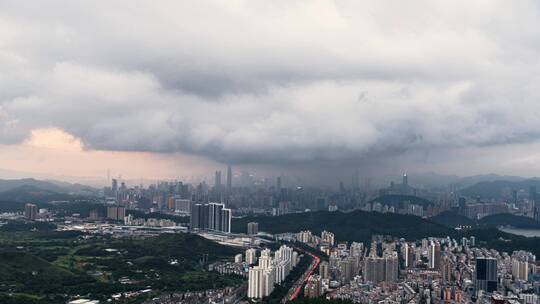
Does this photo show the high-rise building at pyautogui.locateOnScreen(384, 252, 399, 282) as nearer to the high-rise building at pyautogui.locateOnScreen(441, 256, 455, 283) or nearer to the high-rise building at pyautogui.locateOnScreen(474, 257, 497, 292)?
the high-rise building at pyautogui.locateOnScreen(441, 256, 455, 283)

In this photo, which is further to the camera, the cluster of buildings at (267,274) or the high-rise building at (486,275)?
the high-rise building at (486,275)

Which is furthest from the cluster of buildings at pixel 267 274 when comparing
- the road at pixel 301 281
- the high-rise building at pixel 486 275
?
the high-rise building at pixel 486 275

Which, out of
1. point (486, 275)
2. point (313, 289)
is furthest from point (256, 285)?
point (486, 275)

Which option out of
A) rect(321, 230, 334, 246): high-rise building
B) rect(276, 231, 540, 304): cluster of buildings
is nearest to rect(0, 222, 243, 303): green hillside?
rect(276, 231, 540, 304): cluster of buildings

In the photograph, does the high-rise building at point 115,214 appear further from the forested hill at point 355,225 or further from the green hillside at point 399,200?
the green hillside at point 399,200

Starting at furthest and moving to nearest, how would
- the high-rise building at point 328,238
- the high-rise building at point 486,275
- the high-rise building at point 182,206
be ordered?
1. the high-rise building at point 182,206
2. the high-rise building at point 328,238
3. the high-rise building at point 486,275

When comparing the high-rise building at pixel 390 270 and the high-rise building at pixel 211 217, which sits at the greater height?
the high-rise building at pixel 211 217
